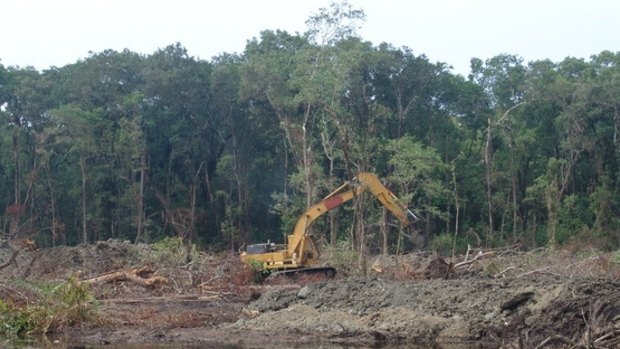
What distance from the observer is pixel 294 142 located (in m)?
46.6

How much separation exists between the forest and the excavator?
49.6 ft

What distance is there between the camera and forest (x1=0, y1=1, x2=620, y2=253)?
4525 cm

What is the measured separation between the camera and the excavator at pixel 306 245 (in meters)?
26.5

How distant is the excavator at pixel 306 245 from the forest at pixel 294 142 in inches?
595

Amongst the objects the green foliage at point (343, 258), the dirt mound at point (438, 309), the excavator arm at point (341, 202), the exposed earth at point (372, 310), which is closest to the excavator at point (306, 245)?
the excavator arm at point (341, 202)

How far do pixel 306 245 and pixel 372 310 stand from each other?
909cm

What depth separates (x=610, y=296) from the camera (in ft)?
49.4

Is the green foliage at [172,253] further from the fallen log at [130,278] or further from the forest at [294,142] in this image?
the forest at [294,142]

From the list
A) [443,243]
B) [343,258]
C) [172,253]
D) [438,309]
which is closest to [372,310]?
[438,309]

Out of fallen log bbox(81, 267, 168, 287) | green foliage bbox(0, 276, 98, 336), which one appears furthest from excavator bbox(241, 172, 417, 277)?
green foliage bbox(0, 276, 98, 336)

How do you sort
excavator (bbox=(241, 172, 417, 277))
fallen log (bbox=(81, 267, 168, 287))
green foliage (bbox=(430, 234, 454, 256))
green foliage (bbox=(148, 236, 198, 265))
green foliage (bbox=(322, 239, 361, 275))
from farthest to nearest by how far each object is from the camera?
green foliage (bbox=(430, 234, 454, 256))
green foliage (bbox=(148, 236, 198, 265))
green foliage (bbox=(322, 239, 361, 275))
excavator (bbox=(241, 172, 417, 277))
fallen log (bbox=(81, 267, 168, 287))

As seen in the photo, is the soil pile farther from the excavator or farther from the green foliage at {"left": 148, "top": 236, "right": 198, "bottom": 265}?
the green foliage at {"left": 148, "top": 236, "right": 198, "bottom": 265}

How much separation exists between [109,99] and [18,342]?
36.3m

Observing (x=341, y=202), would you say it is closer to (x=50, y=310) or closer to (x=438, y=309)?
(x=438, y=309)
